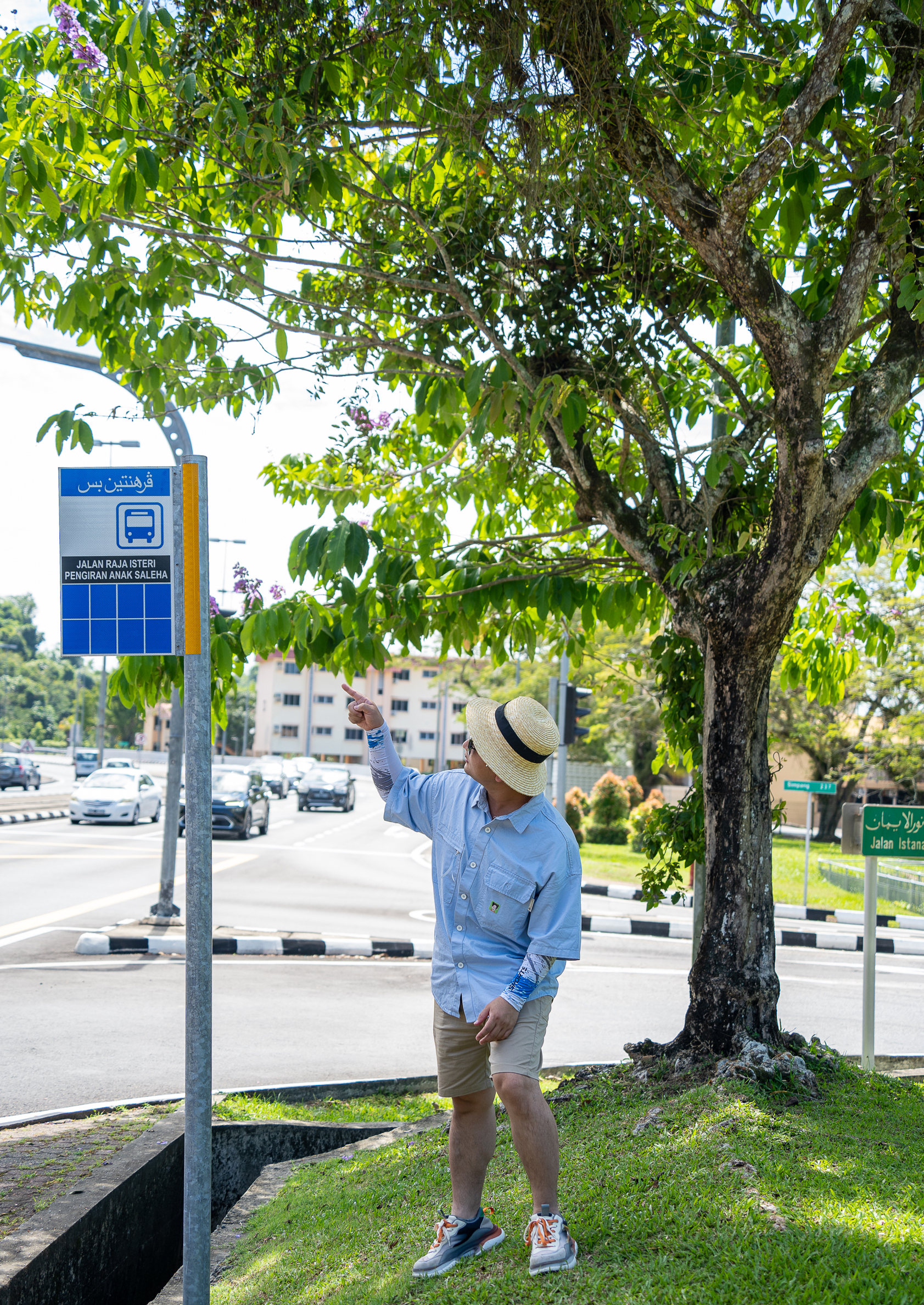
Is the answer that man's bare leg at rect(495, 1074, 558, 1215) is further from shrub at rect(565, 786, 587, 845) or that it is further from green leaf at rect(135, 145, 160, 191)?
shrub at rect(565, 786, 587, 845)

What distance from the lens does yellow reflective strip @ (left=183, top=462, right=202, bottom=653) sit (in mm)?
2939

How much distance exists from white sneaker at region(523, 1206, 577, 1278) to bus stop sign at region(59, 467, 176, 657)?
6.55 ft

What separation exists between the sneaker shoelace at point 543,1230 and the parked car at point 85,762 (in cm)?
5339

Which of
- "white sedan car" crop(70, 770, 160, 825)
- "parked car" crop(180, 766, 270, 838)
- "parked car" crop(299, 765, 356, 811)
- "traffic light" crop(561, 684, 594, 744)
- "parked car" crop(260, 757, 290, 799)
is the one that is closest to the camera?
"traffic light" crop(561, 684, 594, 744)

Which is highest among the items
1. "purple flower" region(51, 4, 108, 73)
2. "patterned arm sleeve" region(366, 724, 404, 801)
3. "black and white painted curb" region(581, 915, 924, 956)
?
"purple flower" region(51, 4, 108, 73)

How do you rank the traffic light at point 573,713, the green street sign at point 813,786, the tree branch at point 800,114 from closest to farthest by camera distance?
the tree branch at point 800,114, the traffic light at point 573,713, the green street sign at point 813,786

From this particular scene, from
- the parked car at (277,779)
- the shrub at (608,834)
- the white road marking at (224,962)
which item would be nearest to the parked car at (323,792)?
the parked car at (277,779)

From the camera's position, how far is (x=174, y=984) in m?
9.03

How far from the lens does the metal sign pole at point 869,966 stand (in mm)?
6051

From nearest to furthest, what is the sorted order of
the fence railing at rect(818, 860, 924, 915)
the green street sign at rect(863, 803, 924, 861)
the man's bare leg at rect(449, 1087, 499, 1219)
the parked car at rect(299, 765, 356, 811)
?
the man's bare leg at rect(449, 1087, 499, 1219) < the green street sign at rect(863, 803, 924, 861) < the fence railing at rect(818, 860, 924, 915) < the parked car at rect(299, 765, 356, 811)

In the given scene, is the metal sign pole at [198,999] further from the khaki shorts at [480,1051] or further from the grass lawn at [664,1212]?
the khaki shorts at [480,1051]

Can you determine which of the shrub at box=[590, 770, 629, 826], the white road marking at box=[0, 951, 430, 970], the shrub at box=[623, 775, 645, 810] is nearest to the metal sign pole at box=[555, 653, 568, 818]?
the white road marking at box=[0, 951, 430, 970]

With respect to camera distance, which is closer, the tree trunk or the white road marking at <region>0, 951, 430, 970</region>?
the tree trunk

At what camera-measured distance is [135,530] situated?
9.80 feet
